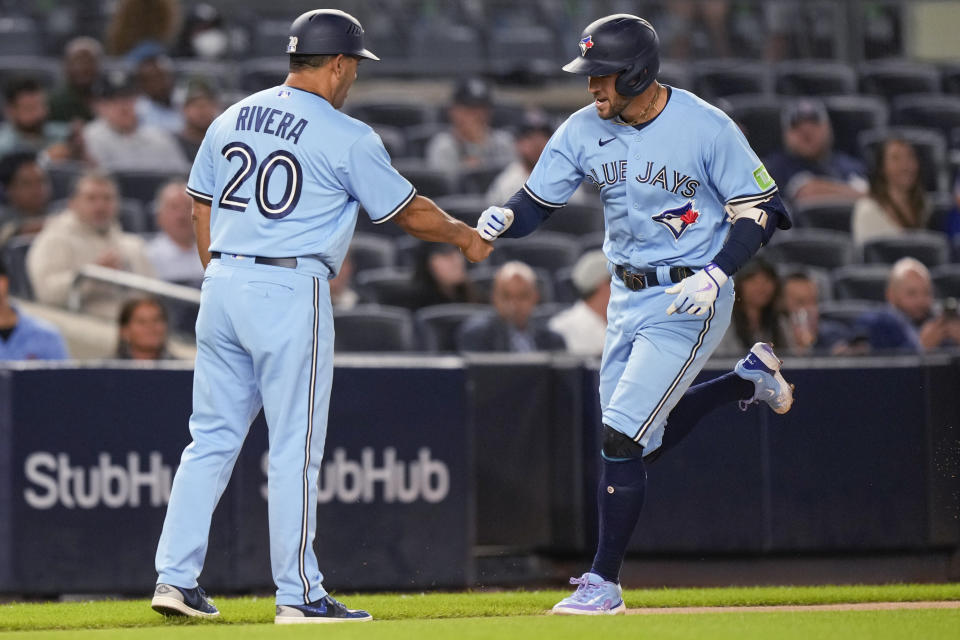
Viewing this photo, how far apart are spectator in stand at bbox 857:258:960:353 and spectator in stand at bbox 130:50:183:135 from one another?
553 cm

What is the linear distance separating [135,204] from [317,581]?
19.4ft

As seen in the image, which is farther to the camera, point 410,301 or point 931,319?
point 410,301

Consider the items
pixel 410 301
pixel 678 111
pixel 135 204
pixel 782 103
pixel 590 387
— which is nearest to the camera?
pixel 678 111

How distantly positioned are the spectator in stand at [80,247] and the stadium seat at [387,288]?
1511 millimetres

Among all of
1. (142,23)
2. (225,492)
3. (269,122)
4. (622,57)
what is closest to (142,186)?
(142,23)

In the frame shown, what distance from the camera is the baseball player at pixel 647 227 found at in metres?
5.11

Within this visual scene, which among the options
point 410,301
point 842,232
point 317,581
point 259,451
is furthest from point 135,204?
point 317,581

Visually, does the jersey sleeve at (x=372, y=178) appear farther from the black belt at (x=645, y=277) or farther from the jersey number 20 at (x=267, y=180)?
the black belt at (x=645, y=277)

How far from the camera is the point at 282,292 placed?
15.8ft

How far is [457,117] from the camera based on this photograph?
37.7 ft

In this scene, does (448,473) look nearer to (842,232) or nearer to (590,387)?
(590,387)

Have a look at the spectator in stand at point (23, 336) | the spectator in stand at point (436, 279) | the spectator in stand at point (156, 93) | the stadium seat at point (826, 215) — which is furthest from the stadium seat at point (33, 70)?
the stadium seat at point (826, 215)

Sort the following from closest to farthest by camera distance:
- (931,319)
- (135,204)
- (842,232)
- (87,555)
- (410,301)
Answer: (87,555) → (931,319) → (410,301) → (135,204) → (842,232)

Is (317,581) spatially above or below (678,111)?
below
